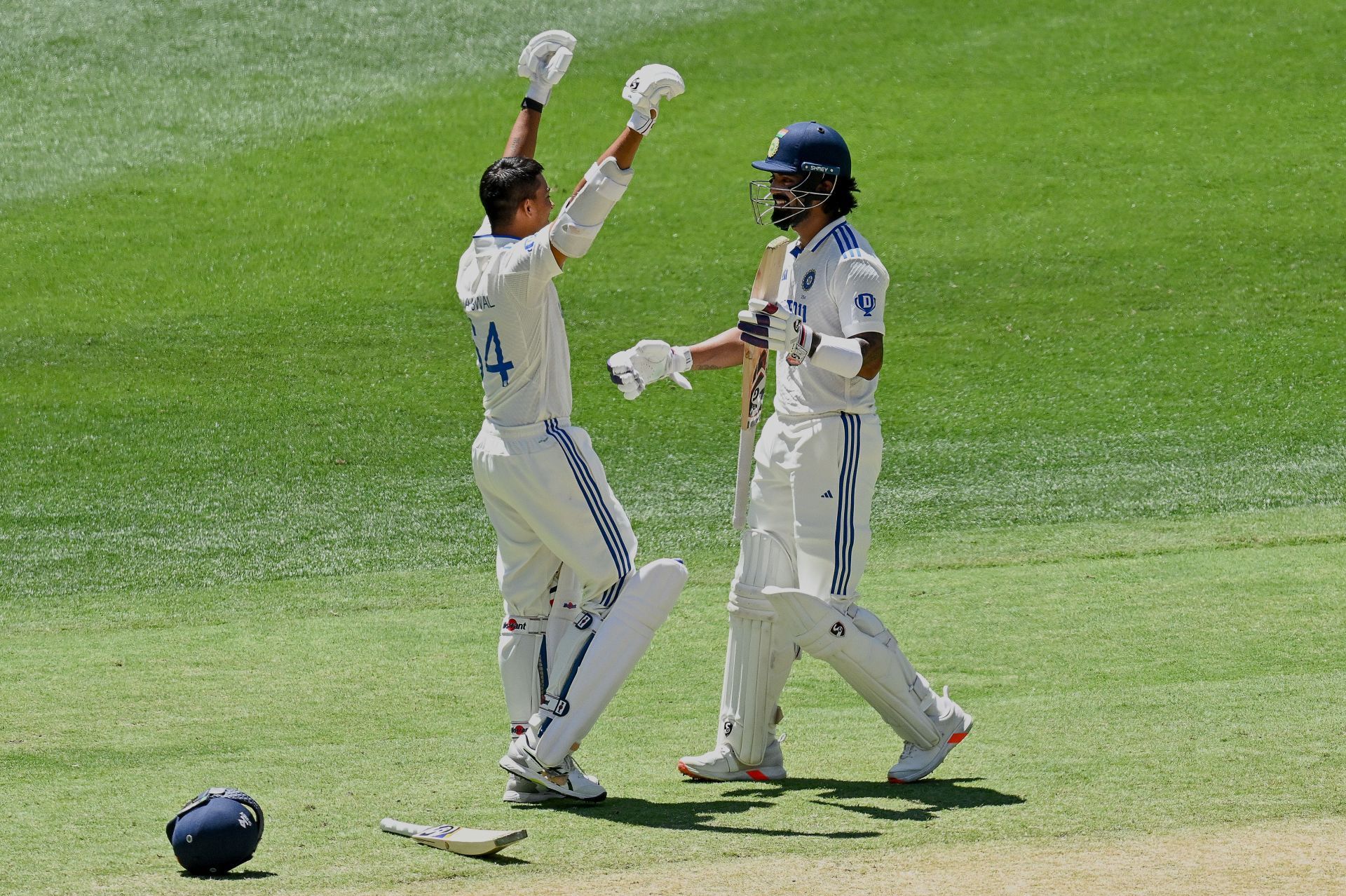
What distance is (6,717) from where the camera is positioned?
6773 millimetres

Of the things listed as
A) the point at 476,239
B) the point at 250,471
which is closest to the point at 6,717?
the point at 476,239

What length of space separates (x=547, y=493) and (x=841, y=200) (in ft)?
5.14

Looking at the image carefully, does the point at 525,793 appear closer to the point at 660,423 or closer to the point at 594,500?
the point at 594,500

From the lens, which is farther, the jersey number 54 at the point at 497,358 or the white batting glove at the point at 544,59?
the white batting glove at the point at 544,59

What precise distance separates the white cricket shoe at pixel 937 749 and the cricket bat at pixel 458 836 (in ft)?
4.83

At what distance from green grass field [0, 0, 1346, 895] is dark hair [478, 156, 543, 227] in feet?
6.71

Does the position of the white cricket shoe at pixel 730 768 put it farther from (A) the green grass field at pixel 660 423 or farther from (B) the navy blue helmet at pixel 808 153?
(B) the navy blue helmet at pixel 808 153

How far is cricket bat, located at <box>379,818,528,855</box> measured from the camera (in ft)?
15.3

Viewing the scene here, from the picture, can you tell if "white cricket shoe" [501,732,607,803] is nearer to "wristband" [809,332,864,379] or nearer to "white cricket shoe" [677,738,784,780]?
"white cricket shoe" [677,738,784,780]

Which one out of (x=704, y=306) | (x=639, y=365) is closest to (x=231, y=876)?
(x=639, y=365)

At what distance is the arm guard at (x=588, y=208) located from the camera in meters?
5.18

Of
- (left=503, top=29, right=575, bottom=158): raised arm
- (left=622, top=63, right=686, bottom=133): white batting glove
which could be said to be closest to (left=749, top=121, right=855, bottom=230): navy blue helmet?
(left=622, top=63, right=686, bottom=133): white batting glove

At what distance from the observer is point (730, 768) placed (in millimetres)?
5762

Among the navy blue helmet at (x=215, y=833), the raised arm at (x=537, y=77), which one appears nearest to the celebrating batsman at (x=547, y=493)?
the raised arm at (x=537, y=77)
